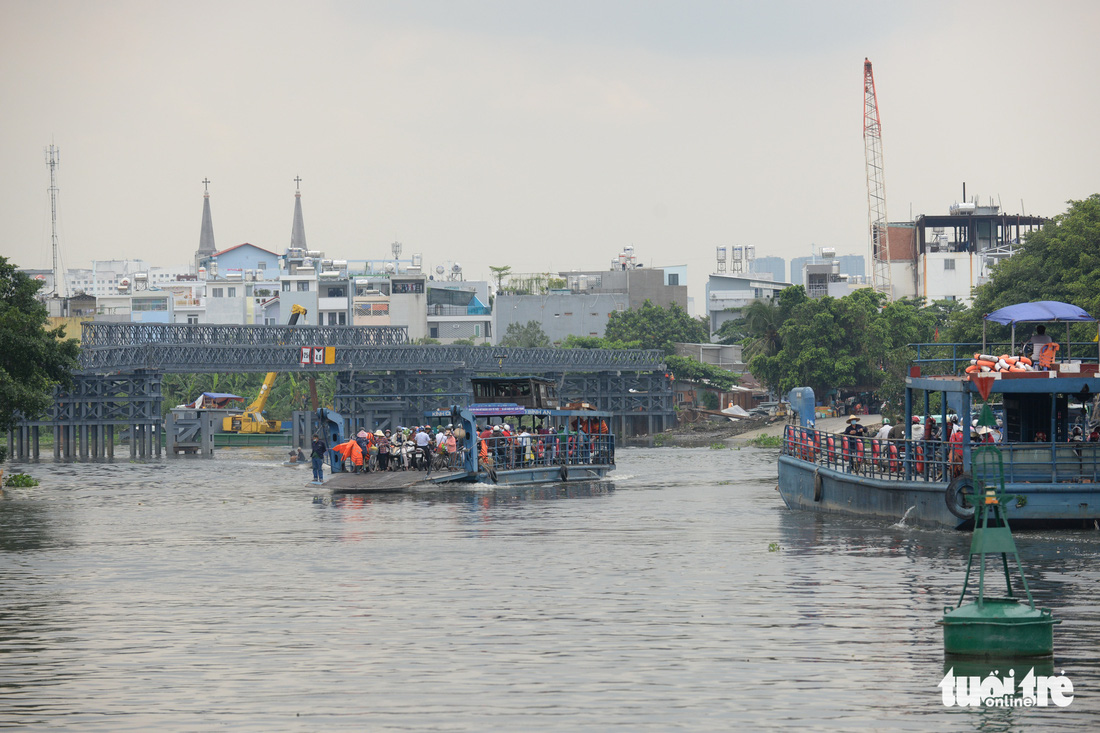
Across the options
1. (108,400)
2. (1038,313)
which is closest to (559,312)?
(108,400)

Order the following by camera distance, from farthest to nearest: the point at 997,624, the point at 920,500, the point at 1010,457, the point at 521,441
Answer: the point at 521,441
the point at 920,500
the point at 1010,457
the point at 997,624

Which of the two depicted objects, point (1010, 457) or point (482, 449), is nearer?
point (1010, 457)

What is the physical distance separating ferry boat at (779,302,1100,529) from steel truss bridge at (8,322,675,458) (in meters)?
47.8

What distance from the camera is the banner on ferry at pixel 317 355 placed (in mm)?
81438

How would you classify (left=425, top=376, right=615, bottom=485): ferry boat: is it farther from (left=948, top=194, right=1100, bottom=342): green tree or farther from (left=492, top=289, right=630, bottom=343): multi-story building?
(left=492, top=289, right=630, bottom=343): multi-story building

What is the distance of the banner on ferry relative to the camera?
81.4m

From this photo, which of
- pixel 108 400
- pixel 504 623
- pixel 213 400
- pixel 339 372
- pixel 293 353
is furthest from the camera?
pixel 213 400

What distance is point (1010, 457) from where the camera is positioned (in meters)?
24.8

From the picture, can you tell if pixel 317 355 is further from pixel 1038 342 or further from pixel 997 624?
pixel 997 624

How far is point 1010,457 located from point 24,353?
30104 millimetres

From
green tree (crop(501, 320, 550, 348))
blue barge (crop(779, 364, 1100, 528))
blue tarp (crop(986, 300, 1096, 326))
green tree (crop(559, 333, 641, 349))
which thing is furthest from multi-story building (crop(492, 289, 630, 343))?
blue tarp (crop(986, 300, 1096, 326))

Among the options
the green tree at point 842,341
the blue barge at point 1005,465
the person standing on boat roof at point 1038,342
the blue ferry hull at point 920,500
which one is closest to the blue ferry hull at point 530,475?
the blue ferry hull at point 920,500

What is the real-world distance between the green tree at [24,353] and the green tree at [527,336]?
7367cm

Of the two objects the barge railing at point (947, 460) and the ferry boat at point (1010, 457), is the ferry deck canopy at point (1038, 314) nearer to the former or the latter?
the ferry boat at point (1010, 457)
